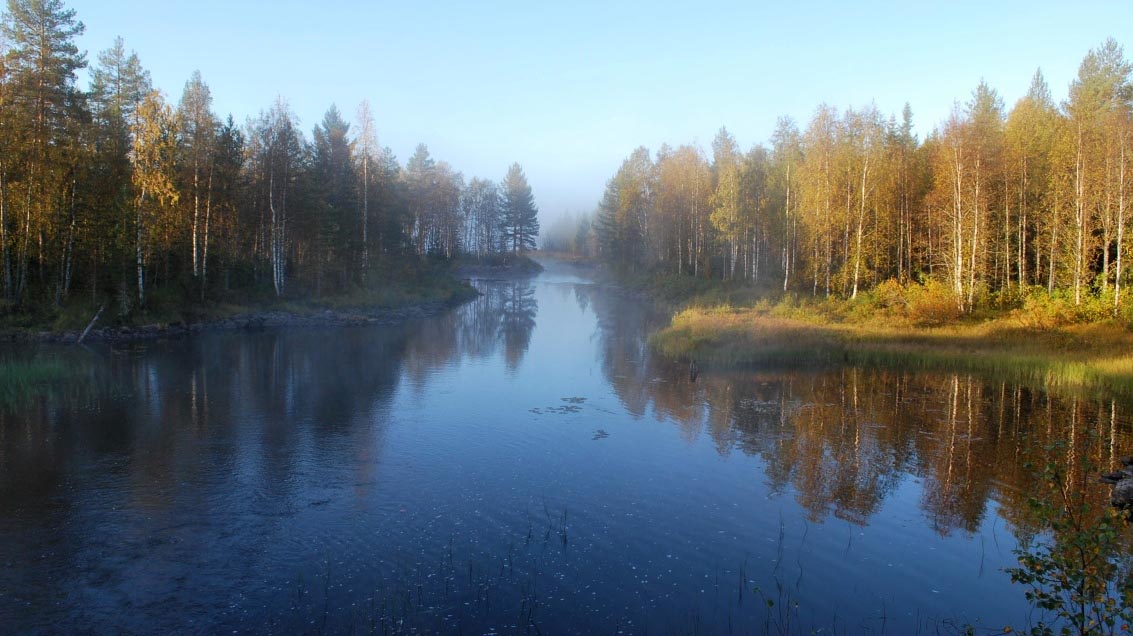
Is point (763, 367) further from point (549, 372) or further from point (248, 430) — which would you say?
point (248, 430)

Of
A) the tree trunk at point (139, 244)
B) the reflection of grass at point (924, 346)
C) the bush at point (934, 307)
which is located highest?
the tree trunk at point (139, 244)

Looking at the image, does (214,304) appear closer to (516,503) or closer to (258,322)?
(258,322)

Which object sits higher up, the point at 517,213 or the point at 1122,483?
the point at 517,213

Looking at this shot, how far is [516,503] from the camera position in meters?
12.6

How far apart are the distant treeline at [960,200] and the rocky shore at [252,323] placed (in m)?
25.0

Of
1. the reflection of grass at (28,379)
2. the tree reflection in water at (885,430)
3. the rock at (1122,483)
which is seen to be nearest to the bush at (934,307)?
the tree reflection in water at (885,430)

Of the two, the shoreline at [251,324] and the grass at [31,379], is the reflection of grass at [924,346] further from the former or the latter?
the grass at [31,379]

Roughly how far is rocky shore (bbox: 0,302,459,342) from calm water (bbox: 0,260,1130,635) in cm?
973

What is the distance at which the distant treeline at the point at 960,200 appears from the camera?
3267cm

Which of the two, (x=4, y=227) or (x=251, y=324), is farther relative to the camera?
(x=251, y=324)

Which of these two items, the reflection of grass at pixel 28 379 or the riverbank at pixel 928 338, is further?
the riverbank at pixel 928 338

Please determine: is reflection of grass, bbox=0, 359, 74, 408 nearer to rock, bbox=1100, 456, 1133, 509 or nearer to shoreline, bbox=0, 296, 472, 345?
shoreline, bbox=0, 296, 472, 345

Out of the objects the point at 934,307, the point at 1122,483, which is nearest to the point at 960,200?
the point at 934,307

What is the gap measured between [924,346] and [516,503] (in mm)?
24598
